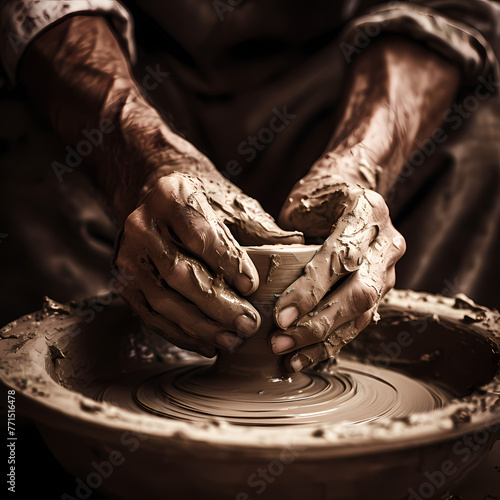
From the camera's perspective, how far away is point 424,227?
70.1 inches

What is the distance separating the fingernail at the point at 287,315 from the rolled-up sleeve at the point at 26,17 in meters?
1.07

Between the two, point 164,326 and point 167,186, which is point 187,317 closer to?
point 164,326

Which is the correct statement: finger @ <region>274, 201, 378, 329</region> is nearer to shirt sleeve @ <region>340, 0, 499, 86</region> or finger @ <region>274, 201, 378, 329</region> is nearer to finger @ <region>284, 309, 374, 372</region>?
finger @ <region>284, 309, 374, 372</region>

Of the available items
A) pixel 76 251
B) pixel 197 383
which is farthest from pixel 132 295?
pixel 76 251

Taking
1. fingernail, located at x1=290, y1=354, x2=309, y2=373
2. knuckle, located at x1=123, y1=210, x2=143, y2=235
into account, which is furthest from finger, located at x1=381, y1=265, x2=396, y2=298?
knuckle, located at x1=123, y1=210, x2=143, y2=235

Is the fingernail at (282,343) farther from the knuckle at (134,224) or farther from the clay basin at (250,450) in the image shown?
the knuckle at (134,224)

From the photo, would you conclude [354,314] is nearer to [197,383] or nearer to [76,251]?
[197,383]

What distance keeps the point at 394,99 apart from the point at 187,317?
3.30ft

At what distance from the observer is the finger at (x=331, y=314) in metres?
0.91

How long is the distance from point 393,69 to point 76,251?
1075 mm

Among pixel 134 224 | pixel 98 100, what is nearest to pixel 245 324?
pixel 134 224

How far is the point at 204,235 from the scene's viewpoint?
90 cm

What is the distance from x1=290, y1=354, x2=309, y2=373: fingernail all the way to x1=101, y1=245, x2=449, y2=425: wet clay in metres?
0.05

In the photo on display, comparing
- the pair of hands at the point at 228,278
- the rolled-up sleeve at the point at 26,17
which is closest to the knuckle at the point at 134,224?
A: the pair of hands at the point at 228,278
